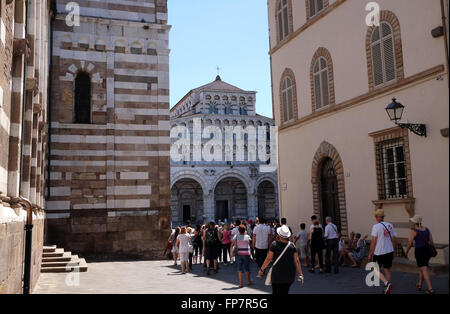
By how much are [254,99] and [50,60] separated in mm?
38475

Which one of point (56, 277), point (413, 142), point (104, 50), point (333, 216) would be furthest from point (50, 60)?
point (413, 142)

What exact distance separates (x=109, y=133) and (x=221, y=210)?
3450cm

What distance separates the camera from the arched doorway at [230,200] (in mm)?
50469

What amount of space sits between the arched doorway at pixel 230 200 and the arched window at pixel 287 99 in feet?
109

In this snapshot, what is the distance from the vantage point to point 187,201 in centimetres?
4994

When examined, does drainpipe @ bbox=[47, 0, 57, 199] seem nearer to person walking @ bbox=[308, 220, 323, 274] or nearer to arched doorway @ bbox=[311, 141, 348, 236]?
arched doorway @ bbox=[311, 141, 348, 236]

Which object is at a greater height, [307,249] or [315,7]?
[315,7]

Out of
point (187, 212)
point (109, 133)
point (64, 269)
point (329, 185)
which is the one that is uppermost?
point (109, 133)

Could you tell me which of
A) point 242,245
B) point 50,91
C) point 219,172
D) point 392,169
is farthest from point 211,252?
point 219,172

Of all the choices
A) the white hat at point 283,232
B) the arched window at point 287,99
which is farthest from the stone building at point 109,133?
the white hat at point 283,232

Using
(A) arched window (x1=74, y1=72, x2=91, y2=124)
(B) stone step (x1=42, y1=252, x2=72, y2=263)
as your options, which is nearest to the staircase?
(B) stone step (x1=42, y1=252, x2=72, y2=263)

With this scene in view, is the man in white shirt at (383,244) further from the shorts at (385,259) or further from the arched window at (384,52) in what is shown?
the arched window at (384,52)

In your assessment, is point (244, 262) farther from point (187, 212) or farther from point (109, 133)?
point (187, 212)

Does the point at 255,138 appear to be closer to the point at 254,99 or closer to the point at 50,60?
the point at 254,99
